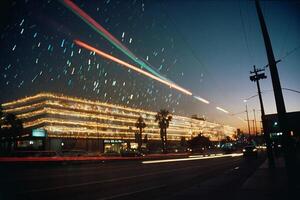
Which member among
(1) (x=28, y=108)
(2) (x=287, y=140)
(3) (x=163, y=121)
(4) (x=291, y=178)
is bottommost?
(4) (x=291, y=178)

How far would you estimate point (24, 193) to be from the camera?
1108cm

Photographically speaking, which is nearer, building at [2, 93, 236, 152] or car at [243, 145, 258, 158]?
car at [243, 145, 258, 158]

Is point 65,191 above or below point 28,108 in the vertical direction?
below

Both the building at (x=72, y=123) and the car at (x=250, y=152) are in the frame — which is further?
the building at (x=72, y=123)

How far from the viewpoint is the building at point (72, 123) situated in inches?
3241

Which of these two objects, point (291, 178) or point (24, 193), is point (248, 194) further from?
point (24, 193)

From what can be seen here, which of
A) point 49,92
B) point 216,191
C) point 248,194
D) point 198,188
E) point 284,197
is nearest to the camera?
point 284,197

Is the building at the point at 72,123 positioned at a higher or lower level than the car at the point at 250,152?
higher

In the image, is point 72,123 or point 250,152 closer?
point 250,152

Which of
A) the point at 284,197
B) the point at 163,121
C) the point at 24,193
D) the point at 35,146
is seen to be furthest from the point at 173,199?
the point at 163,121

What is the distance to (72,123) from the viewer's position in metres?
90.2

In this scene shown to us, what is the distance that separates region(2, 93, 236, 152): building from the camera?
82312mm

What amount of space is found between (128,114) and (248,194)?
111 meters

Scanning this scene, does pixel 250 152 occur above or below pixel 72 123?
below
